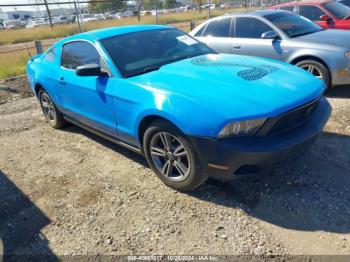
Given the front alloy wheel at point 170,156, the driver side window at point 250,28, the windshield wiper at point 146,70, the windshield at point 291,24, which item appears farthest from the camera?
the driver side window at point 250,28

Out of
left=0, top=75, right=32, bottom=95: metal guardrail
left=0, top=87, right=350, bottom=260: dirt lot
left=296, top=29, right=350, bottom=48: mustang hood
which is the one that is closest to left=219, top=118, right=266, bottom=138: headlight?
left=0, top=87, right=350, bottom=260: dirt lot

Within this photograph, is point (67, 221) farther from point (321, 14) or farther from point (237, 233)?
point (321, 14)

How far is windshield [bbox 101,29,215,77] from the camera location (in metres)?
3.84

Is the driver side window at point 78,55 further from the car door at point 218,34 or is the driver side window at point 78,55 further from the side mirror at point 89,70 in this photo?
the car door at point 218,34

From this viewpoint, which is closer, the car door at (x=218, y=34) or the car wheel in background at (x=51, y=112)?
the car wheel in background at (x=51, y=112)

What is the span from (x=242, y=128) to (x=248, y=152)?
0.20 meters

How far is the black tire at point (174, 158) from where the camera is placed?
316 cm

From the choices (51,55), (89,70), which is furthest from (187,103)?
(51,55)

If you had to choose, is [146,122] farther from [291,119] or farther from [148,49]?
[291,119]

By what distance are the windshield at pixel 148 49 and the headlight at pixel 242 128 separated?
1.34 metres

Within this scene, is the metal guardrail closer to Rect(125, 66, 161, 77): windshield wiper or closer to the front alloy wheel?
Rect(125, 66, 161, 77): windshield wiper

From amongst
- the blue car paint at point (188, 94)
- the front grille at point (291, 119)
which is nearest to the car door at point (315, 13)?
the blue car paint at point (188, 94)

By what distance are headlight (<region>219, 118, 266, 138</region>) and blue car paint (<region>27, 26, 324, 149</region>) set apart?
1.7 inches

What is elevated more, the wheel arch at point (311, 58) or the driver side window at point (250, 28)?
the driver side window at point (250, 28)
